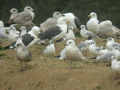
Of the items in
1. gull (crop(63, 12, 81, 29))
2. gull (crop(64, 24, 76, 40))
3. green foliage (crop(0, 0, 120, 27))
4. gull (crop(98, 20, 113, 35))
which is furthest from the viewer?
green foliage (crop(0, 0, 120, 27))

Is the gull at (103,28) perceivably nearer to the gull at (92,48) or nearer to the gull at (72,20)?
the gull at (72,20)

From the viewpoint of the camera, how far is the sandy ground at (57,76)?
8836 mm

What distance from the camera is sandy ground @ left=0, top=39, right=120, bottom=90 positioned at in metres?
8.84

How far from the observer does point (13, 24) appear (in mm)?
16828

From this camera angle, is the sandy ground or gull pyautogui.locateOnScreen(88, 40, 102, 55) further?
gull pyautogui.locateOnScreen(88, 40, 102, 55)

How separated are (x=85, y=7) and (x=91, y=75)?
531 inches

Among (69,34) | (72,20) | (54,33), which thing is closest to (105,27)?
(69,34)

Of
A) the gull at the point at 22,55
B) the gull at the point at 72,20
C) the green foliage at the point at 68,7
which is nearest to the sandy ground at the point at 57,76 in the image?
the gull at the point at 22,55

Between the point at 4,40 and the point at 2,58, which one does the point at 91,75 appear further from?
the point at 4,40

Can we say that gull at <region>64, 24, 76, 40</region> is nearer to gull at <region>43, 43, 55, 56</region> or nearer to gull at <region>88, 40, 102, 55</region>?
gull at <region>88, 40, 102, 55</region>

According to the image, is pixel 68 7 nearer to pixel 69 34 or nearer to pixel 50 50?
pixel 69 34

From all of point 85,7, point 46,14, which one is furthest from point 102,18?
point 46,14

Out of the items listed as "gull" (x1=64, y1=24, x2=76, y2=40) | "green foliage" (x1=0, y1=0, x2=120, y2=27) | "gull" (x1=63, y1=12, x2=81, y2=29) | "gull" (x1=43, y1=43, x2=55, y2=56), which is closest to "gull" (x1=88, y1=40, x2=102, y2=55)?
"gull" (x1=43, y1=43, x2=55, y2=56)

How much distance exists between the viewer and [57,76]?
31.7 ft
